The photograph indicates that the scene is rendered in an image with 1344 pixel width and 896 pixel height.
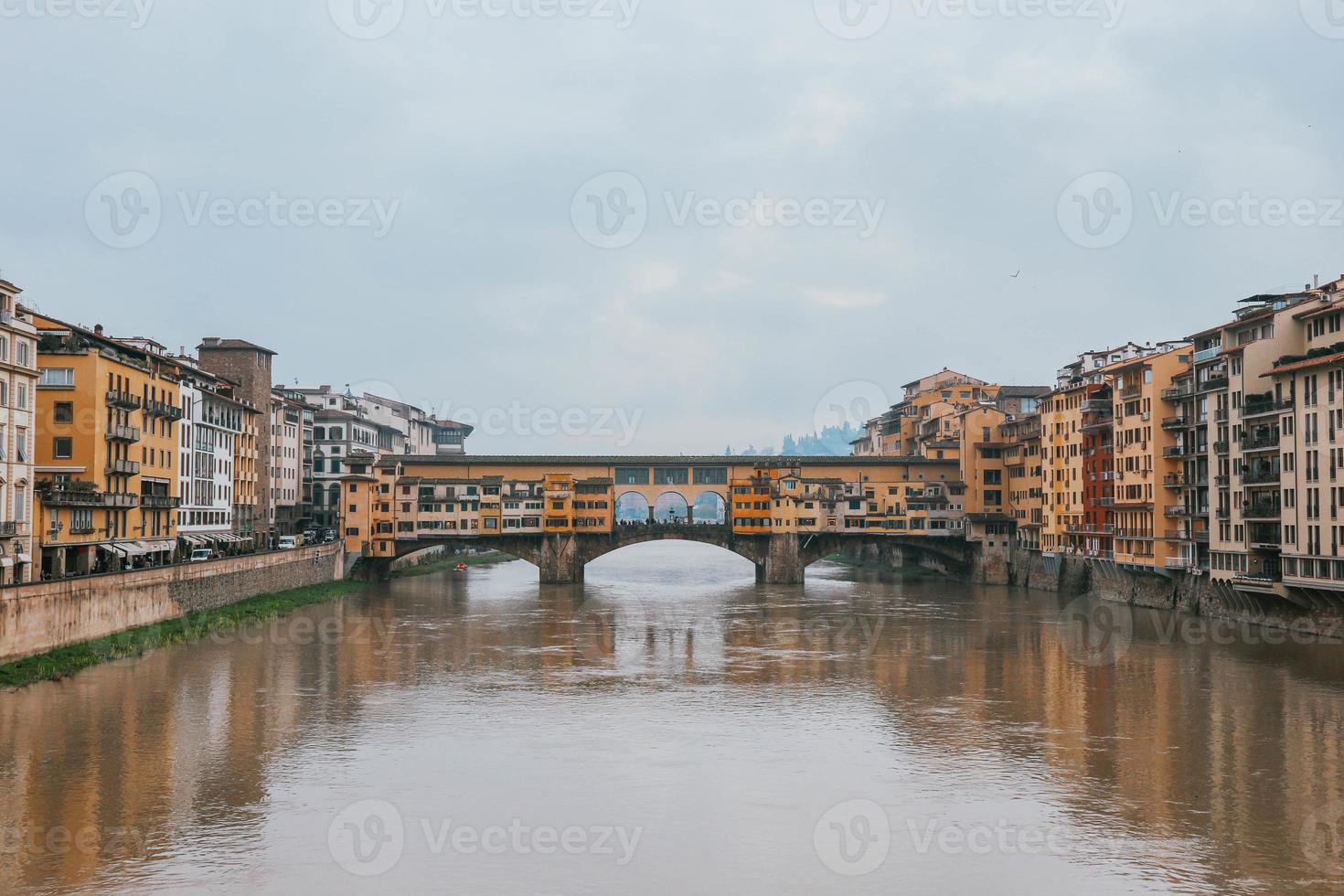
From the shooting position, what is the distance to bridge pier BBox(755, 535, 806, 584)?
84.8 meters

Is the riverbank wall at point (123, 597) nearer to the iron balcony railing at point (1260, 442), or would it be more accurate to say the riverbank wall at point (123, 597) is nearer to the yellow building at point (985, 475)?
the iron balcony railing at point (1260, 442)

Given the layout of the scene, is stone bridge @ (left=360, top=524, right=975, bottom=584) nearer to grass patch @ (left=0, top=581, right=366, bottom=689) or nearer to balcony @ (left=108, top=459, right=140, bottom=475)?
grass patch @ (left=0, top=581, right=366, bottom=689)

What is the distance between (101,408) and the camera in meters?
49.6

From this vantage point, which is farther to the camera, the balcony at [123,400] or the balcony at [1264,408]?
the balcony at [123,400]

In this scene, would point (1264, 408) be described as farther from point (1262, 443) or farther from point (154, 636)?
point (154, 636)

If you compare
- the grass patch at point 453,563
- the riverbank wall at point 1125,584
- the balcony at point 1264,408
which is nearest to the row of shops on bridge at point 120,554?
the grass patch at point 453,563

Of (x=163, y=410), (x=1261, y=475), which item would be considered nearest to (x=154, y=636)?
(x=163, y=410)

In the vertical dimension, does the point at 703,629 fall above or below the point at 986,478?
below

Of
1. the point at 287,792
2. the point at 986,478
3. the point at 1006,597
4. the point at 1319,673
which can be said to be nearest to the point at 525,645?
the point at 287,792

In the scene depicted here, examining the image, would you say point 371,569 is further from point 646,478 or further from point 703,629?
point 703,629

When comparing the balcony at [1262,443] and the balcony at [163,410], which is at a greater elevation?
the balcony at [163,410]

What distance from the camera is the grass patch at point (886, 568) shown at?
95.5 meters

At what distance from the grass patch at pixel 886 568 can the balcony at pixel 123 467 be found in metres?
59.0

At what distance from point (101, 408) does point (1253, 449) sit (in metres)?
47.8
